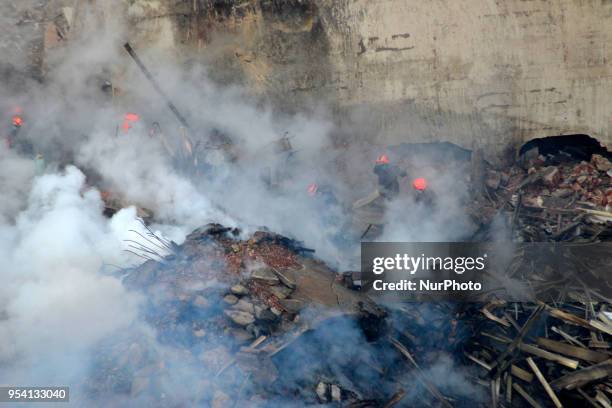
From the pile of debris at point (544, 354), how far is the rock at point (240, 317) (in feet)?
9.31

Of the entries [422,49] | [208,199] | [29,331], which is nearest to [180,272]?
[29,331]

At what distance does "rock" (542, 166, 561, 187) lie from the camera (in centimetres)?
842

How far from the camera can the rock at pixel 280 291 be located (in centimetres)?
623

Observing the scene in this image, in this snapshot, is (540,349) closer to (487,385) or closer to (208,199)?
(487,385)

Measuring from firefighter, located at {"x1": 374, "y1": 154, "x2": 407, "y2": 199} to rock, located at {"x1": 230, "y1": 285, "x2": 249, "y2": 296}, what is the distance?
4046 mm

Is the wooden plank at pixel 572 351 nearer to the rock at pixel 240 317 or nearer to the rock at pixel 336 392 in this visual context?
the rock at pixel 336 392

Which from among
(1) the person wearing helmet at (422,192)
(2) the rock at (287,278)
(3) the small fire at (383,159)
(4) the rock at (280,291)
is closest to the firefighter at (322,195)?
(3) the small fire at (383,159)

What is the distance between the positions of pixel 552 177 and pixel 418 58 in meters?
3.34

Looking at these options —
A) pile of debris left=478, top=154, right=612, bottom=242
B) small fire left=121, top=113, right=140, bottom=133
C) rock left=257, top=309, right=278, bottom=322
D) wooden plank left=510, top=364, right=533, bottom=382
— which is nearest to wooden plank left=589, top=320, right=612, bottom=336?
wooden plank left=510, top=364, right=533, bottom=382

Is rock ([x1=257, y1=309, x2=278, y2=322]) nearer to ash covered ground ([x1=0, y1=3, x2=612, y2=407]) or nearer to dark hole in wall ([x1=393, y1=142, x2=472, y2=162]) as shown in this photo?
ash covered ground ([x1=0, y1=3, x2=612, y2=407])

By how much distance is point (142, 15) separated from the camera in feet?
33.0

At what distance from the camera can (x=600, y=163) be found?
27.4 ft

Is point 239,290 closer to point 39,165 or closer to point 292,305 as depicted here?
point 292,305

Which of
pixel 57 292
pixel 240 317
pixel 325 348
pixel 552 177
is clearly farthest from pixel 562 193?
pixel 57 292
